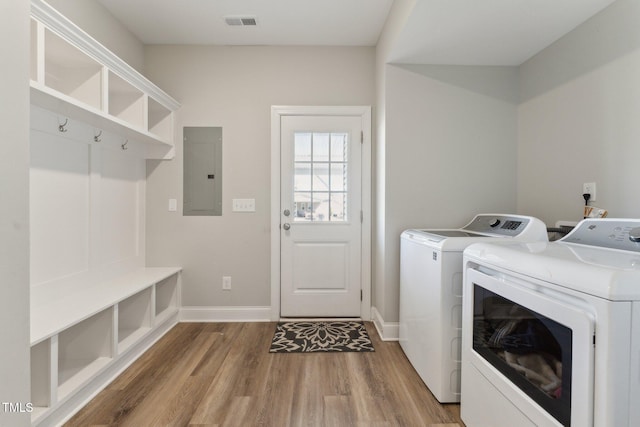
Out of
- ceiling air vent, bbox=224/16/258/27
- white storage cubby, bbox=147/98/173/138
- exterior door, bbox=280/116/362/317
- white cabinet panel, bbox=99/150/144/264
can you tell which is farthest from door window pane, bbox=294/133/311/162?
white cabinet panel, bbox=99/150/144/264

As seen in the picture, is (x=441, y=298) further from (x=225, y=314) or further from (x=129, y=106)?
(x=129, y=106)

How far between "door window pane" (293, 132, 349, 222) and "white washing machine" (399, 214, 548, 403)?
989 mm

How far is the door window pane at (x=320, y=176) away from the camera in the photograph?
281 cm

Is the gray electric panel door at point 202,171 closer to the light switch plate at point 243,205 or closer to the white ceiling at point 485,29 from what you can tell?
the light switch plate at point 243,205

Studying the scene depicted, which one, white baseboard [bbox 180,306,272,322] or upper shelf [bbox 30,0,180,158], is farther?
white baseboard [bbox 180,306,272,322]

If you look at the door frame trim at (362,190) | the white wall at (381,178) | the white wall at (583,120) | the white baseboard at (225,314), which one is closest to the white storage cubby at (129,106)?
the door frame trim at (362,190)

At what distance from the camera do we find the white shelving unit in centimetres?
147

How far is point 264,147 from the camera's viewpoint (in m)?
2.81

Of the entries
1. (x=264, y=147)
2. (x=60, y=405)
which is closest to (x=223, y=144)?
(x=264, y=147)

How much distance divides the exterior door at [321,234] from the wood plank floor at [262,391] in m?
0.61

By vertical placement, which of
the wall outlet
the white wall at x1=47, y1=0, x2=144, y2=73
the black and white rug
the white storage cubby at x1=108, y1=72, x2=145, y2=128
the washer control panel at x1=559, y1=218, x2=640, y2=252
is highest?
the white wall at x1=47, y1=0, x2=144, y2=73

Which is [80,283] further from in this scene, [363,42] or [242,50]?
[363,42]

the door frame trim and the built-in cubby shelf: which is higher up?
the door frame trim

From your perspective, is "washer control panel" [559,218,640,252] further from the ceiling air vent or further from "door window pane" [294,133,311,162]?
the ceiling air vent
